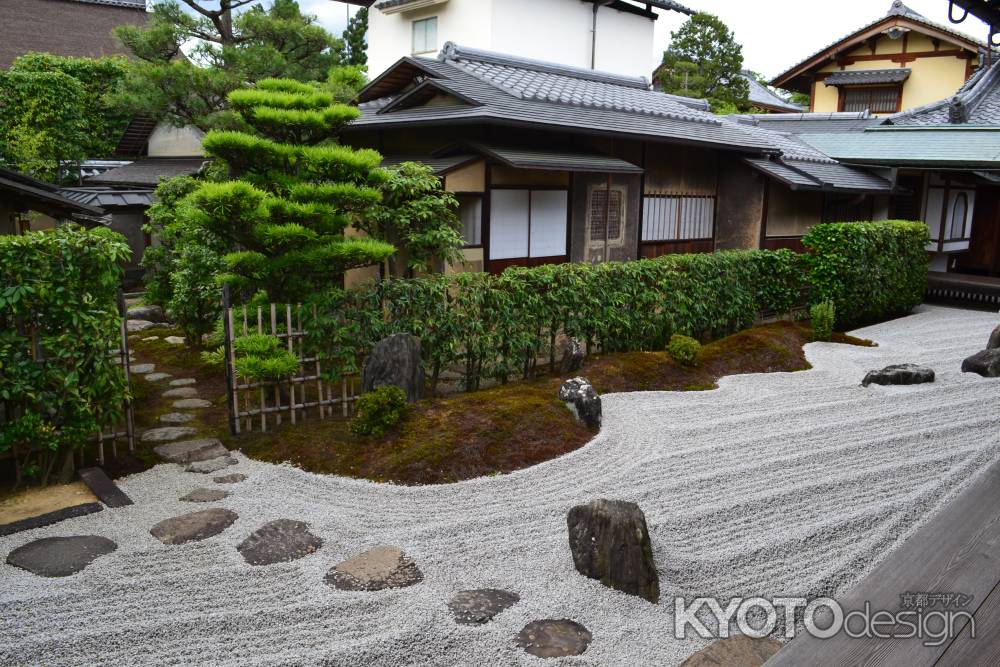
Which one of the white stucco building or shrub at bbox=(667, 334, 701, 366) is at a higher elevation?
the white stucco building

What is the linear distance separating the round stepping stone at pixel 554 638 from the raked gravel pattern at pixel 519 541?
64 mm

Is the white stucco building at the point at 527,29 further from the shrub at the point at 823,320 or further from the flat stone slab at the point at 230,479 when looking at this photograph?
the flat stone slab at the point at 230,479

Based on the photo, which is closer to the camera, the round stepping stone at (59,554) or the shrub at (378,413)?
the round stepping stone at (59,554)

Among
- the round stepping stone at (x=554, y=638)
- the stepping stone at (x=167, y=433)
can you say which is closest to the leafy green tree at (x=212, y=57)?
the stepping stone at (x=167, y=433)

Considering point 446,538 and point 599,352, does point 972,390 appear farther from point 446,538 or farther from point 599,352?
point 446,538

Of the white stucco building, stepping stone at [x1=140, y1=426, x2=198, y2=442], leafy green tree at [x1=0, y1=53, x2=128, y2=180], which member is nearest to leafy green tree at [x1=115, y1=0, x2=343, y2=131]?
leafy green tree at [x1=0, y1=53, x2=128, y2=180]

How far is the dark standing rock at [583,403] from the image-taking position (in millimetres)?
7918

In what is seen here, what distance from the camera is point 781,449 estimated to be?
7324 mm

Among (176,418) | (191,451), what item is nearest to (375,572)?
(191,451)

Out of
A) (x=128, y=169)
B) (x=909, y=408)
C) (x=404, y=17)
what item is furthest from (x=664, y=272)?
(x=404, y=17)

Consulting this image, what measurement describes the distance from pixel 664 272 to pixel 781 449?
4.15m

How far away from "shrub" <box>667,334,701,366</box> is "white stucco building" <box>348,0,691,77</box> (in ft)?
58.0

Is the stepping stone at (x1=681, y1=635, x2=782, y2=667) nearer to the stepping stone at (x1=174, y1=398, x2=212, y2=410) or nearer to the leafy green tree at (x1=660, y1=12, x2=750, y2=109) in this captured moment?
the stepping stone at (x1=174, y1=398, x2=212, y2=410)

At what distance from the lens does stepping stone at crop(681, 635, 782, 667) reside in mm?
3871
